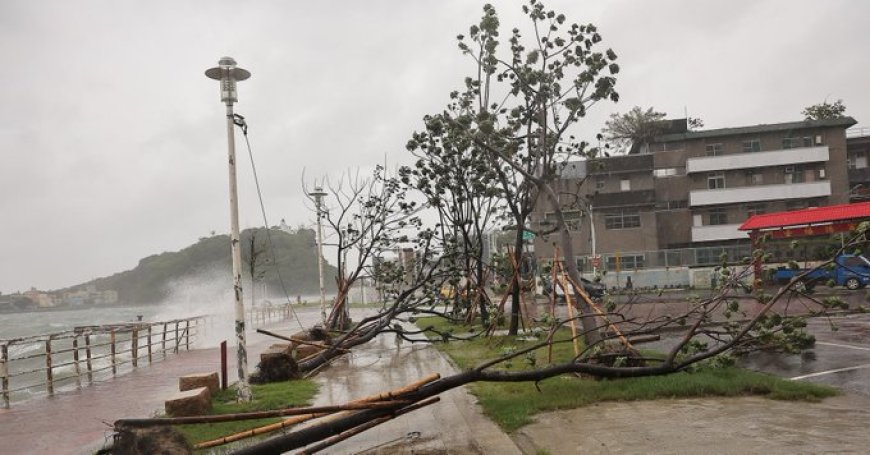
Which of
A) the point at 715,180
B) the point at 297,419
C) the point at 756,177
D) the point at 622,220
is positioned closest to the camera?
the point at 297,419

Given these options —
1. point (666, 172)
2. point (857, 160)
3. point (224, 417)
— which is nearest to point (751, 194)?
point (666, 172)

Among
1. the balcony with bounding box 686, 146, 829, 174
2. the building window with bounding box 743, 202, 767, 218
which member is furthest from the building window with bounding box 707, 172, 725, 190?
the building window with bounding box 743, 202, 767, 218

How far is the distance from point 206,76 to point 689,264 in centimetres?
3374

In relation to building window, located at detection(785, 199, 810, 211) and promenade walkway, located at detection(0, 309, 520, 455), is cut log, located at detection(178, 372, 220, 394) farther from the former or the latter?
building window, located at detection(785, 199, 810, 211)

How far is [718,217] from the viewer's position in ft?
154

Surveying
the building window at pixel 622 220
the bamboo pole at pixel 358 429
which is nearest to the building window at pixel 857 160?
the building window at pixel 622 220

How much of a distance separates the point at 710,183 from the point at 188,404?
47.1 metres

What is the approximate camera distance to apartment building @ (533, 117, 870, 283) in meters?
45.4

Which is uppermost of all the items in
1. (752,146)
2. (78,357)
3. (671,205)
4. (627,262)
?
(752,146)

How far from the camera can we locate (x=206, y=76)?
9.52 metres

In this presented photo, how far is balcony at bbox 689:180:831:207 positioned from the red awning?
17518 millimetres

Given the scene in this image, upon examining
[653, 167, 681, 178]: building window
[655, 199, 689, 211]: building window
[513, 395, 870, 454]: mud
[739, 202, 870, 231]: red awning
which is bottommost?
[513, 395, 870, 454]: mud

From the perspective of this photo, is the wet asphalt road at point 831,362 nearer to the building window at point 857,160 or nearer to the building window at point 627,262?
the building window at point 627,262

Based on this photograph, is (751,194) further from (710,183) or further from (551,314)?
(551,314)
